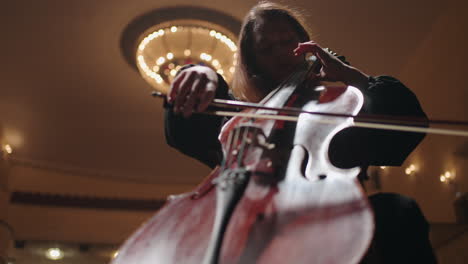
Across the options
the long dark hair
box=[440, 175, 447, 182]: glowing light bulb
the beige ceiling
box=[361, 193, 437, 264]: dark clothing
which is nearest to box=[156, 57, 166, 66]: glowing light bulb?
the beige ceiling

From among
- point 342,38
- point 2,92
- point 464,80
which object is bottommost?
point 464,80

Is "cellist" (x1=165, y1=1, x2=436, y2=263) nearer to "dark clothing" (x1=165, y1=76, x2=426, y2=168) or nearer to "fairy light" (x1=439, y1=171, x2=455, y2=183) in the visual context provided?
"dark clothing" (x1=165, y1=76, x2=426, y2=168)

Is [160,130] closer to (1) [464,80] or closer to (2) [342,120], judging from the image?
(1) [464,80]

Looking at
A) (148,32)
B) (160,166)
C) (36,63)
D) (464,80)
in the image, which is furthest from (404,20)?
(160,166)

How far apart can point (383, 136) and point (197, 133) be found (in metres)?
0.36

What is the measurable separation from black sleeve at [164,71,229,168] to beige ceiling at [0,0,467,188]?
68.9 inches

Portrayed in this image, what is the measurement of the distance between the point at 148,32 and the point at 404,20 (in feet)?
5.65

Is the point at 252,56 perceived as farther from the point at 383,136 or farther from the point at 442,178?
the point at 442,178

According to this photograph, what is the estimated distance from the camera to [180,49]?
2713 mm

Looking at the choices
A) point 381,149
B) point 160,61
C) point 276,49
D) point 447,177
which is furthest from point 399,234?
point 160,61

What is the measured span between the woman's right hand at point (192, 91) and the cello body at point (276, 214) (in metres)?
0.08

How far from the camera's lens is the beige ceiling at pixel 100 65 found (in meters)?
2.45

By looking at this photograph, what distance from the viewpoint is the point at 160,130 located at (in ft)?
12.4

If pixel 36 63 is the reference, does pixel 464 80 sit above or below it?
below
